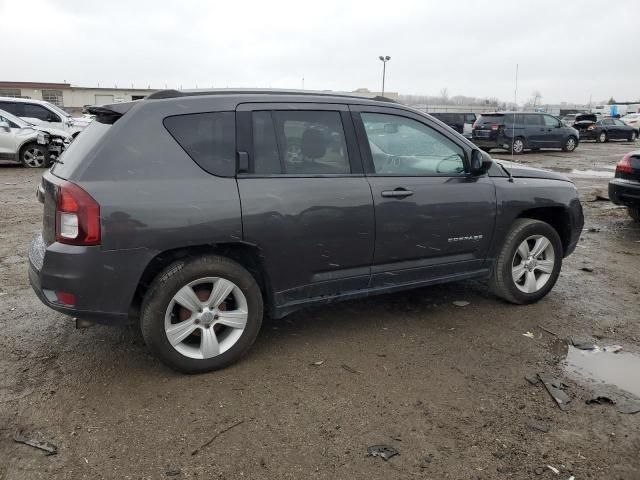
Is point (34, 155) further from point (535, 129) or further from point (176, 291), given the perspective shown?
point (535, 129)

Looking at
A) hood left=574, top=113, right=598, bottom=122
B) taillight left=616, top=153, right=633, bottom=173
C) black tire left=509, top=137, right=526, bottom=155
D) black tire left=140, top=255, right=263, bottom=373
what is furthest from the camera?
hood left=574, top=113, right=598, bottom=122

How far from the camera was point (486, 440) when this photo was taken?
9.31ft

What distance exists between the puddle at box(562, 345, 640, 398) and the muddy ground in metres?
0.11

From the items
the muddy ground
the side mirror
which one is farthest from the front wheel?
the side mirror

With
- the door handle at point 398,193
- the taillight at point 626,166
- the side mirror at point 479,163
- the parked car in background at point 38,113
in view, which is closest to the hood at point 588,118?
the taillight at point 626,166

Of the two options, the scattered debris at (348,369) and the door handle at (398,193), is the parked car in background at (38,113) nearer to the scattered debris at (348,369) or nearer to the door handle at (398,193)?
the door handle at (398,193)

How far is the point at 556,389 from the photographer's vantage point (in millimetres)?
3375

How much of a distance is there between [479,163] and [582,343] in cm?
162

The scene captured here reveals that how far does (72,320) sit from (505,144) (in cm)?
1923

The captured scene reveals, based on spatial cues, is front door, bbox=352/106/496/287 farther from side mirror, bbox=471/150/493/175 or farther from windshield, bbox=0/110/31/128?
windshield, bbox=0/110/31/128

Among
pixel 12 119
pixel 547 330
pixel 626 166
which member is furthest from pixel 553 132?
pixel 547 330

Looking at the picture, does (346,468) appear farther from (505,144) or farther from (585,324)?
(505,144)

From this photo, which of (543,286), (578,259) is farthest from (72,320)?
(578,259)

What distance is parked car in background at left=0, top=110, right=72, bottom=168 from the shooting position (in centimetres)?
1427
